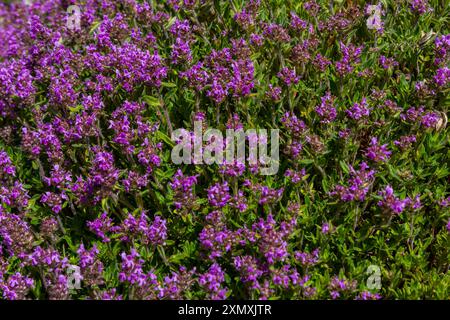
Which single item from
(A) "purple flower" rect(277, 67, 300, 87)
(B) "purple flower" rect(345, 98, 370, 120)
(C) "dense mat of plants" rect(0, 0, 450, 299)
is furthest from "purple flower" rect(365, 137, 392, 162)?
(A) "purple flower" rect(277, 67, 300, 87)

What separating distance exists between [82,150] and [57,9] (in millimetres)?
3039

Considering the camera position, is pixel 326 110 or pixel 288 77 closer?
pixel 326 110

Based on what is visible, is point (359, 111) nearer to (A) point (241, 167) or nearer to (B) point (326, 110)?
(B) point (326, 110)

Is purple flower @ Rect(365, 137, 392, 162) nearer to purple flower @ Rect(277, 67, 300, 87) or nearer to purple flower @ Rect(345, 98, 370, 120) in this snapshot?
purple flower @ Rect(345, 98, 370, 120)

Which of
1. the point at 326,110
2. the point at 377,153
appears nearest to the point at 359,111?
the point at 326,110

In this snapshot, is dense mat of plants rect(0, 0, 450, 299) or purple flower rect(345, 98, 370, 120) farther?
purple flower rect(345, 98, 370, 120)

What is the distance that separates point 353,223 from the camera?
4.30m

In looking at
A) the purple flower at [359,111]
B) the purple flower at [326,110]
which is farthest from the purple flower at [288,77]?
the purple flower at [359,111]

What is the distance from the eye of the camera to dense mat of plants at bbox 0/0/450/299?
399 cm

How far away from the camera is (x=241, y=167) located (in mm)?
4082

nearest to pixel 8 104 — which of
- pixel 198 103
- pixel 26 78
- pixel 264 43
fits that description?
pixel 26 78

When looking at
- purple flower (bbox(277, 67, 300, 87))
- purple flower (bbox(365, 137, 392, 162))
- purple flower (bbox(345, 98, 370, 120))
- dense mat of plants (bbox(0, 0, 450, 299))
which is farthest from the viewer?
purple flower (bbox(277, 67, 300, 87))

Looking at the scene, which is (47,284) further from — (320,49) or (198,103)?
(320,49)

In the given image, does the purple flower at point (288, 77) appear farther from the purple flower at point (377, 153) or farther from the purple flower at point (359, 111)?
the purple flower at point (377, 153)
